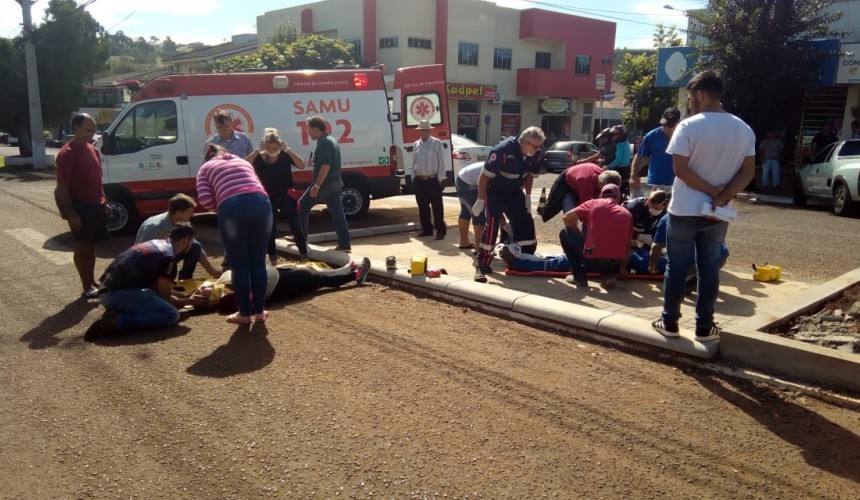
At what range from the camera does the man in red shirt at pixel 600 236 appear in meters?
6.36

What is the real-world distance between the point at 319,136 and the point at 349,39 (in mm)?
28074

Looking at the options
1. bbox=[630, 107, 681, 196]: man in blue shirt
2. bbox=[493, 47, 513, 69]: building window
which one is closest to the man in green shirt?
bbox=[630, 107, 681, 196]: man in blue shirt

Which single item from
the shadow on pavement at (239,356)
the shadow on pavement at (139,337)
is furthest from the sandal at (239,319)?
the shadow on pavement at (139,337)

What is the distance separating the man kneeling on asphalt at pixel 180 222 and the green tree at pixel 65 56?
77.6 ft

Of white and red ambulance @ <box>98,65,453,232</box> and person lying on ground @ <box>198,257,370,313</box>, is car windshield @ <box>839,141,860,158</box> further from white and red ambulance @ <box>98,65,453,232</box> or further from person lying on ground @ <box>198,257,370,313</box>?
person lying on ground @ <box>198,257,370,313</box>

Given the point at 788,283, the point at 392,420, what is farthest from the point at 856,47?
the point at 392,420

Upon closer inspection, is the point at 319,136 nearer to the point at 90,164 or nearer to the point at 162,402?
the point at 90,164

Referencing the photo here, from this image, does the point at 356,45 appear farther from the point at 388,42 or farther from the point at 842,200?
the point at 842,200

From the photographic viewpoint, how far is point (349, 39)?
34.3 metres

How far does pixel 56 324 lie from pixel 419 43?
30.2m

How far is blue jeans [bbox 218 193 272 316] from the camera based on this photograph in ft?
17.6

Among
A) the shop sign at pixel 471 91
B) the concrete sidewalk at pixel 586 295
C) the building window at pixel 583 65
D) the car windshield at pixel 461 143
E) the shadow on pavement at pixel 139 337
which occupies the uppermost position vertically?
the building window at pixel 583 65

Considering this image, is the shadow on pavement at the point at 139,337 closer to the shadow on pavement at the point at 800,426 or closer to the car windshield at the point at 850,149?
the shadow on pavement at the point at 800,426

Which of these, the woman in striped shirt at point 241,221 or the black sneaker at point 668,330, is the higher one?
the woman in striped shirt at point 241,221
